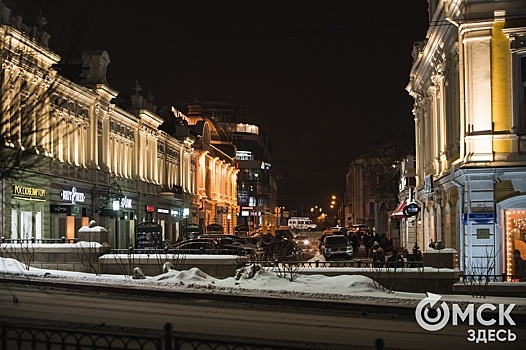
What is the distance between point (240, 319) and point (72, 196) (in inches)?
1007

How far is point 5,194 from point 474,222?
1965 cm

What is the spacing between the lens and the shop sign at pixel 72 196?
38938mm

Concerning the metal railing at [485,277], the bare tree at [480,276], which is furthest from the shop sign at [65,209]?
the metal railing at [485,277]

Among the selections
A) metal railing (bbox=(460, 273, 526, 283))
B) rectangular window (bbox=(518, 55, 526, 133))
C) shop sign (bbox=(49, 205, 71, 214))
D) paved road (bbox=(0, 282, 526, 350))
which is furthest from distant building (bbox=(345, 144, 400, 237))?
paved road (bbox=(0, 282, 526, 350))

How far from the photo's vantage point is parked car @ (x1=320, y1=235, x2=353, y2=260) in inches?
1741

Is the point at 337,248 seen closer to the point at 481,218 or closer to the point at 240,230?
the point at 481,218

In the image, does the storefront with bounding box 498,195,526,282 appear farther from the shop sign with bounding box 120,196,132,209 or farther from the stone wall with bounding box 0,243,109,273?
the shop sign with bounding box 120,196,132,209

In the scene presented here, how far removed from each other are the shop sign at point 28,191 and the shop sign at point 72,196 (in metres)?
2.41

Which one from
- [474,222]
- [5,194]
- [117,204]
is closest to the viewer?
[474,222]

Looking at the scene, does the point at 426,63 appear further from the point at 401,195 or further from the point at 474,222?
the point at 401,195

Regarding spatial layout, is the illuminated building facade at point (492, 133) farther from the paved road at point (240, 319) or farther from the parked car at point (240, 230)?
the parked car at point (240, 230)

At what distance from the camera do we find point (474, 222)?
25.1 m

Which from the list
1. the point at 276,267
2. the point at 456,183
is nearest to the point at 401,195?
the point at 456,183

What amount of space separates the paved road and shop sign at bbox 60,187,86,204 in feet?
59.9
